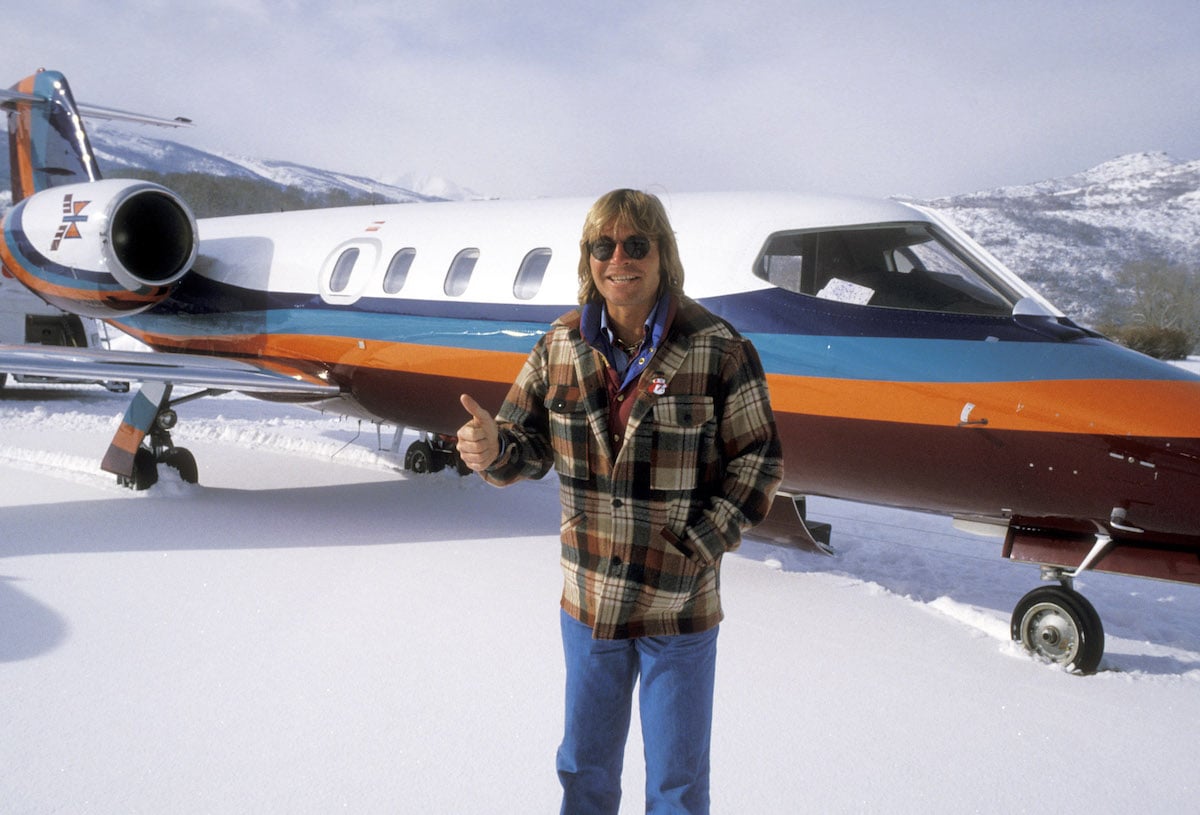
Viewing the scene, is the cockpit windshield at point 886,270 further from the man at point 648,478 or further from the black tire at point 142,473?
the black tire at point 142,473

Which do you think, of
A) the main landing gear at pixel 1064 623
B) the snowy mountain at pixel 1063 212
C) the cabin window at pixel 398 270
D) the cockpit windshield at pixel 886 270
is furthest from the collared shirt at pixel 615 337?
the snowy mountain at pixel 1063 212

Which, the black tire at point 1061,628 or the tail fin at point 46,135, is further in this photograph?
the tail fin at point 46,135

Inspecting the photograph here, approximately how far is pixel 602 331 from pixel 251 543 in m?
4.40

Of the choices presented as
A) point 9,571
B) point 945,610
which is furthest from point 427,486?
point 945,610

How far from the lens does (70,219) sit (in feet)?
24.9

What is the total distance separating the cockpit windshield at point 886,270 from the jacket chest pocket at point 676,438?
2.70 metres

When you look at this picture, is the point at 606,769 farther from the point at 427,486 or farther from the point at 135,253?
the point at 135,253

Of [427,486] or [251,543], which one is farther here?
[427,486]

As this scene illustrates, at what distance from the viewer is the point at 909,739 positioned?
3076 millimetres

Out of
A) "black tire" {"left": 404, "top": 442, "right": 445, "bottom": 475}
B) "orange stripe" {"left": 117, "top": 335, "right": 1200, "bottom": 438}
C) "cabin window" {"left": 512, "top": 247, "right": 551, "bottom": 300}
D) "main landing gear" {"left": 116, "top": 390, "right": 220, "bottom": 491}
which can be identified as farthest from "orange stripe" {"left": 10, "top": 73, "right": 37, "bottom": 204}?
"orange stripe" {"left": 117, "top": 335, "right": 1200, "bottom": 438}

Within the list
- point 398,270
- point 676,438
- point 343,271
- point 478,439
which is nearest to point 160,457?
point 343,271

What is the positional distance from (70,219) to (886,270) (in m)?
7.31

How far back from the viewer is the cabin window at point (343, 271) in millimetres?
6727

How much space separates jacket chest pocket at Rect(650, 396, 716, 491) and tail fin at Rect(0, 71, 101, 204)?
35.9 feet
